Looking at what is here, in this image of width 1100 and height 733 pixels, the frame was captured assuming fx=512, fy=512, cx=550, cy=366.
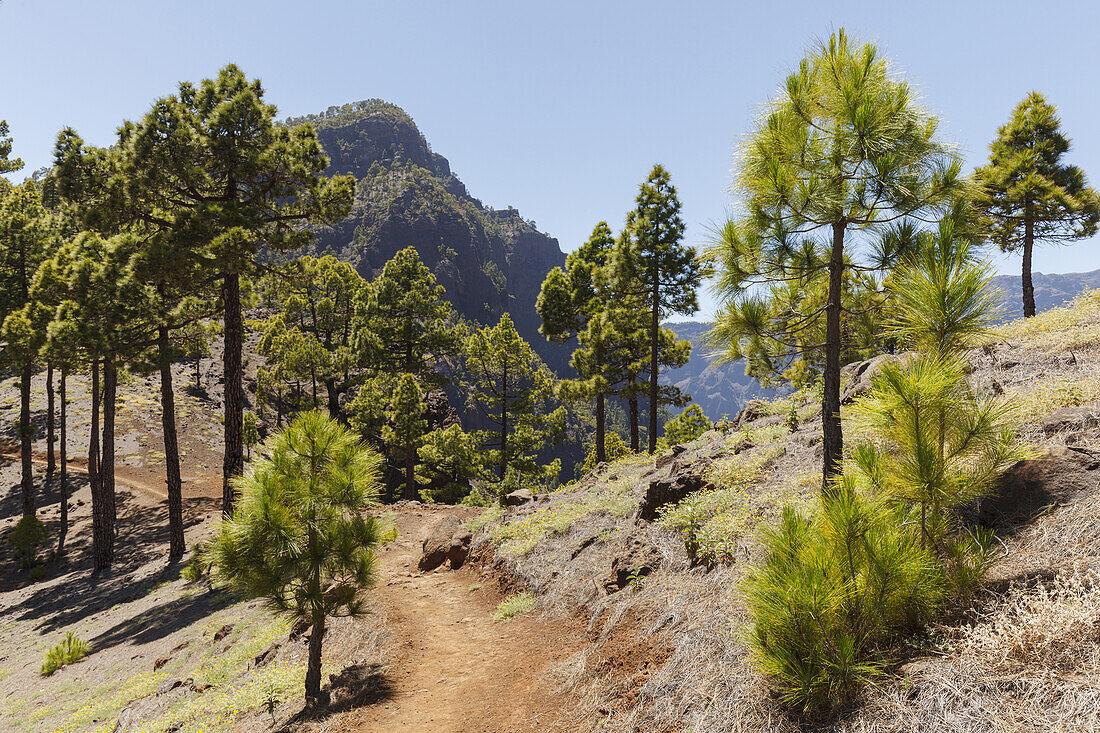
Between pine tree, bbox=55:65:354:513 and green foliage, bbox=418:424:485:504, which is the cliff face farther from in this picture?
pine tree, bbox=55:65:354:513

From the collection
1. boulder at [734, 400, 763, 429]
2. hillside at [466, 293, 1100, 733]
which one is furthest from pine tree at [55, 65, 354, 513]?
boulder at [734, 400, 763, 429]

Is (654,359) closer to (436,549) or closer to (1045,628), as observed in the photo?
(436,549)

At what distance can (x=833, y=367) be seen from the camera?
18.3 feet

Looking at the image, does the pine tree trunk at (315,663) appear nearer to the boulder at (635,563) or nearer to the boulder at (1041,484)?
the boulder at (635,563)

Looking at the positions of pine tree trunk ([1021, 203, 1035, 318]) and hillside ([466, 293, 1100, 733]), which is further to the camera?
pine tree trunk ([1021, 203, 1035, 318])

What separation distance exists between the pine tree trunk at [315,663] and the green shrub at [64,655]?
10681 millimetres

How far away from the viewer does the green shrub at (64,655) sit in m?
11.9

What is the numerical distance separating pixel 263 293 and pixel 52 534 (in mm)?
17969

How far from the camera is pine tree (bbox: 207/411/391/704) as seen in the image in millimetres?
5820

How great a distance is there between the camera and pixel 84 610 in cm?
1603

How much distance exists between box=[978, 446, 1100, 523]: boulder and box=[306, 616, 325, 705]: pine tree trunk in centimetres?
684

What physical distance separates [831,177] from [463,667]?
24.4 ft

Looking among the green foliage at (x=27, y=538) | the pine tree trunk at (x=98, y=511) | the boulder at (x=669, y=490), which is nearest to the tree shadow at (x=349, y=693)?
the boulder at (x=669, y=490)

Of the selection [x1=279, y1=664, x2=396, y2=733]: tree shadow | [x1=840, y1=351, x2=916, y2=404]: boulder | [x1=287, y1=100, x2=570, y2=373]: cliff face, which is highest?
[x1=287, y1=100, x2=570, y2=373]: cliff face
